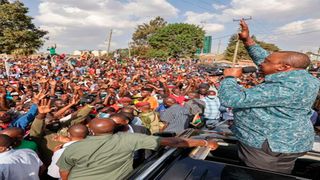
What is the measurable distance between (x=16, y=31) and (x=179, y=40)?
27616 mm

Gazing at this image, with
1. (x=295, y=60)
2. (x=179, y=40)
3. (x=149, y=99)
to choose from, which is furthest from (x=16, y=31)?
(x=295, y=60)

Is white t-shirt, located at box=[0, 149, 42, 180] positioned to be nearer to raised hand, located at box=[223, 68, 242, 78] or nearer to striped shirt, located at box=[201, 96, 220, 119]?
raised hand, located at box=[223, 68, 242, 78]

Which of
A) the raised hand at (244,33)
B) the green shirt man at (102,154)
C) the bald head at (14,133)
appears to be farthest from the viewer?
the bald head at (14,133)

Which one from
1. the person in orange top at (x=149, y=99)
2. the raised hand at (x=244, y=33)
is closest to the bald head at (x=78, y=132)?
the raised hand at (x=244, y=33)

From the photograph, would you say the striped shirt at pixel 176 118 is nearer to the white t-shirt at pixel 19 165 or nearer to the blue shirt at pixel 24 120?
the blue shirt at pixel 24 120

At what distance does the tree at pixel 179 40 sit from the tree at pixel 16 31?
23.8 m

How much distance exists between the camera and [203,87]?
6812 mm

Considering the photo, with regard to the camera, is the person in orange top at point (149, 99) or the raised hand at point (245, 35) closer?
the raised hand at point (245, 35)

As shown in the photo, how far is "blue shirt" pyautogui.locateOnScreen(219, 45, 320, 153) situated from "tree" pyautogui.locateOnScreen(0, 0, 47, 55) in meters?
34.8

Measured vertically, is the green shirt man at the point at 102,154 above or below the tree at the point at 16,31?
below

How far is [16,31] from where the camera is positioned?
103ft

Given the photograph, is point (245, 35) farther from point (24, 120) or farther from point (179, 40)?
point (179, 40)

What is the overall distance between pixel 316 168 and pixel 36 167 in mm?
2898

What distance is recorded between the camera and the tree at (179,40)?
1932 inches
